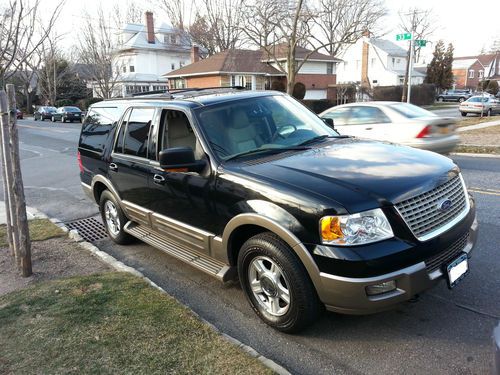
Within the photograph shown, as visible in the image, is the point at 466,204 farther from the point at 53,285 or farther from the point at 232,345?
the point at 53,285

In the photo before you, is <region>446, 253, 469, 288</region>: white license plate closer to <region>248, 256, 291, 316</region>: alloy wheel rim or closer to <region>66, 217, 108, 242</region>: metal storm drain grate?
<region>248, 256, 291, 316</region>: alloy wheel rim

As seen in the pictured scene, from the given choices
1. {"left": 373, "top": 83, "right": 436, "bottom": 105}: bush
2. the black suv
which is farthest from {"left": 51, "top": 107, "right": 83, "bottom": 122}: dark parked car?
the black suv

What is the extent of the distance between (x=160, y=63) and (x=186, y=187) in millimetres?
59387

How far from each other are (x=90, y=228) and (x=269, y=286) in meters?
4.23

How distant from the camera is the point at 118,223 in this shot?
5629mm

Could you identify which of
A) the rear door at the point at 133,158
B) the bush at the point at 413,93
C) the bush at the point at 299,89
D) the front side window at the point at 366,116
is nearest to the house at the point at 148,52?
the bush at the point at 299,89

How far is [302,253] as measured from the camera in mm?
2998

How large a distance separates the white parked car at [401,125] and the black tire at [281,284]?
266 inches

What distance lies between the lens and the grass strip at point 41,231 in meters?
6.11

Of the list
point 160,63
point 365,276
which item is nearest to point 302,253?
point 365,276

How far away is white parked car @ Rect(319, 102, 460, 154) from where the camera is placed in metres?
9.37

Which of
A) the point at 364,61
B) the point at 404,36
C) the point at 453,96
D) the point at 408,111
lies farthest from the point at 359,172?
the point at 364,61

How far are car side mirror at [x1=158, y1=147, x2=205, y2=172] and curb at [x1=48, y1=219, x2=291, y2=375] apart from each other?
1.23 meters

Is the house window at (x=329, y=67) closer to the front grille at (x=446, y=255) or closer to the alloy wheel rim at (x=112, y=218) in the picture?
the alloy wheel rim at (x=112, y=218)
